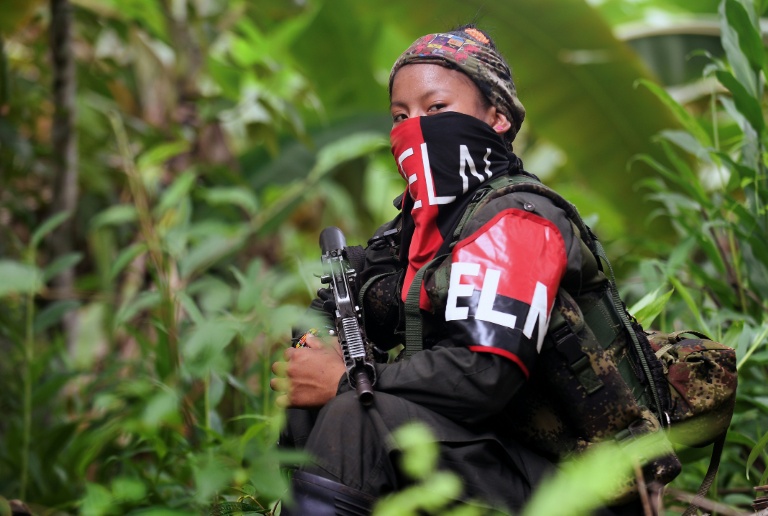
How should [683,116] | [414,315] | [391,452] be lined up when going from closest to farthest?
[391,452] < [414,315] < [683,116]

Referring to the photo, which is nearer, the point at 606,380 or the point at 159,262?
the point at 606,380

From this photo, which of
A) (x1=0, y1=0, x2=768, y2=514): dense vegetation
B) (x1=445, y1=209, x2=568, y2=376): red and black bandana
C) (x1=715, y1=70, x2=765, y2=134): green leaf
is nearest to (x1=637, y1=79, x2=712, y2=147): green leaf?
(x1=0, y1=0, x2=768, y2=514): dense vegetation

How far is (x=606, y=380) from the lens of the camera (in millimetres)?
1702

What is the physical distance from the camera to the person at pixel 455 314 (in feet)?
5.32

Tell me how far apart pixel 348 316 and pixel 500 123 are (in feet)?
1.77

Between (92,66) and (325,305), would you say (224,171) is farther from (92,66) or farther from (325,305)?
(325,305)

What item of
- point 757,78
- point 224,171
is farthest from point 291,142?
point 757,78

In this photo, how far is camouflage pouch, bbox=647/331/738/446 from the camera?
184cm

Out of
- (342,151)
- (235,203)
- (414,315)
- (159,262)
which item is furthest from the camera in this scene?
(235,203)

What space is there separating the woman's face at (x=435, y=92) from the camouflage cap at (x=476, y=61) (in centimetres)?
1

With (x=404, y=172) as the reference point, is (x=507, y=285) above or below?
below

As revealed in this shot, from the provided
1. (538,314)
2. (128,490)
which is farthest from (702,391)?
(128,490)

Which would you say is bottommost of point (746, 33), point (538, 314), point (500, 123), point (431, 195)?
point (538, 314)

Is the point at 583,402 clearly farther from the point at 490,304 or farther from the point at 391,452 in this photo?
the point at 391,452
